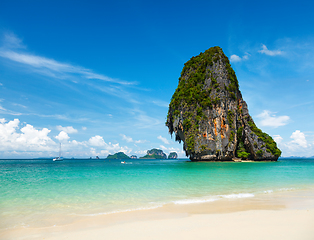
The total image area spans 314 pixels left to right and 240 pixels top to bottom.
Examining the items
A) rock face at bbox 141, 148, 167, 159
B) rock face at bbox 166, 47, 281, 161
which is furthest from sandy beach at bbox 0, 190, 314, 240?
rock face at bbox 141, 148, 167, 159

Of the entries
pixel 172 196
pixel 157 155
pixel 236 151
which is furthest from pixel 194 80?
pixel 157 155

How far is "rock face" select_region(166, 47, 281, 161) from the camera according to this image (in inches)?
1587

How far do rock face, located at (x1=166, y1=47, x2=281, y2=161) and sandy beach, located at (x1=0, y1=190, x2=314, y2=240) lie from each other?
34.8 meters

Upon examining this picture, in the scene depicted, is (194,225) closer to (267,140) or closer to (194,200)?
(194,200)

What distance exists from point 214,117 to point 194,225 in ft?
126

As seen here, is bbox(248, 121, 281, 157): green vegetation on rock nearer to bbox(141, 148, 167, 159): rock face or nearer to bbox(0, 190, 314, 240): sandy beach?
bbox(0, 190, 314, 240): sandy beach

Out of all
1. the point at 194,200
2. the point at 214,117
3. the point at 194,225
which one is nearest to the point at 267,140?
the point at 214,117

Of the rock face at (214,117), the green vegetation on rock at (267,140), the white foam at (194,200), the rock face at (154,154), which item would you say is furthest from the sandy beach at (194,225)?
the rock face at (154,154)

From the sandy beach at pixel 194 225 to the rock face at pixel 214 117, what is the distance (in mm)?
34830

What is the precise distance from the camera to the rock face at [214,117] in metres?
40.3

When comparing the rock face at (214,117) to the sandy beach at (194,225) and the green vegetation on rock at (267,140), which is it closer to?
the green vegetation on rock at (267,140)

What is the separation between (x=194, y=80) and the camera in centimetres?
4522

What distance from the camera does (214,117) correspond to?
135 feet

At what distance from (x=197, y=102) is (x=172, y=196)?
3665 cm
